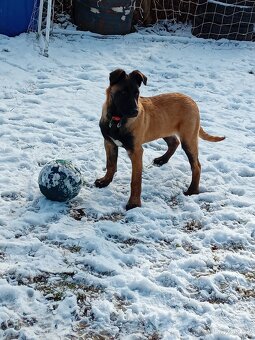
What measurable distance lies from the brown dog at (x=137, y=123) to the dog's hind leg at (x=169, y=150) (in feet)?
1.05

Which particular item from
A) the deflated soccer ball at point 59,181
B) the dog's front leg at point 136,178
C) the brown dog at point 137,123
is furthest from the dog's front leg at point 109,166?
the deflated soccer ball at point 59,181

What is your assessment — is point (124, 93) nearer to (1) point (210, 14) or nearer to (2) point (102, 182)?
(2) point (102, 182)

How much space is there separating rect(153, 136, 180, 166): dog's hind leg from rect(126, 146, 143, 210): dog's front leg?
0.90 m

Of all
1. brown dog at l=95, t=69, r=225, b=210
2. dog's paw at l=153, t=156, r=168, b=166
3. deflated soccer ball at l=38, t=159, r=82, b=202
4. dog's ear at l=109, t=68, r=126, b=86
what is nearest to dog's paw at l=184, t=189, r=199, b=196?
brown dog at l=95, t=69, r=225, b=210

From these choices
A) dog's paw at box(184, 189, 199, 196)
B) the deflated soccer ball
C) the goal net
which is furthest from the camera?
the goal net

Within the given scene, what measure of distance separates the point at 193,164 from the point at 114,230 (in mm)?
1223

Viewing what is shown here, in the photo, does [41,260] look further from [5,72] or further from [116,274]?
[5,72]

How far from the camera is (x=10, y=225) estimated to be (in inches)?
179

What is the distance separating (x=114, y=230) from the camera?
15.3ft

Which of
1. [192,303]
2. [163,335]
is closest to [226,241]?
[192,303]

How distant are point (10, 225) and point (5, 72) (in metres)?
3.71

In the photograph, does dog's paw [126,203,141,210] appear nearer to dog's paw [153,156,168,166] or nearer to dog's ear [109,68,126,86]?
dog's paw [153,156,168,166]

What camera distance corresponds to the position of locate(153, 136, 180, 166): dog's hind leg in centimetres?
580

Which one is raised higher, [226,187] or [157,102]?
[157,102]
